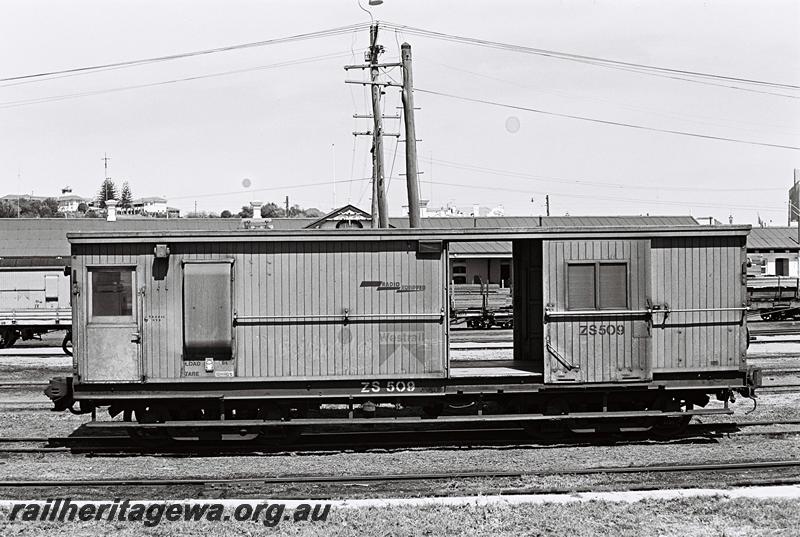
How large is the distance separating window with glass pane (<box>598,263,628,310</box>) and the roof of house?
47.7m

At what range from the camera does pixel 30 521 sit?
391 inches

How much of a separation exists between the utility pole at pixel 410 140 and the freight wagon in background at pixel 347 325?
833 cm

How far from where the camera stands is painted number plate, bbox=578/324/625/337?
13.5 meters

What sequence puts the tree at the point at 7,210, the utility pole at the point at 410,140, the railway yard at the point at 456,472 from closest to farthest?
the railway yard at the point at 456,472, the utility pole at the point at 410,140, the tree at the point at 7,210

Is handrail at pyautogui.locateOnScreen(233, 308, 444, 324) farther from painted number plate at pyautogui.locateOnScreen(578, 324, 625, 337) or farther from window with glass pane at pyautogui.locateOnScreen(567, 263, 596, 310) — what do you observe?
painted number plate at pyautogui.locateOnScreen(578, 324, 625, 337)

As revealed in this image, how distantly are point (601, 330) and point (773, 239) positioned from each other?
51.7m

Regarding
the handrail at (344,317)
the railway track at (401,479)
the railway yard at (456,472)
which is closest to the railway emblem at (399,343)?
the handrail at (344,317)

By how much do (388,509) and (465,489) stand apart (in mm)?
1412

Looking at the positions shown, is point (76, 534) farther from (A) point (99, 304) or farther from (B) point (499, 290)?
(B) point (499, 290)

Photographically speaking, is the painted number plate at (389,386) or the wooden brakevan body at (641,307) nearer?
the painted number plate at (389,386)

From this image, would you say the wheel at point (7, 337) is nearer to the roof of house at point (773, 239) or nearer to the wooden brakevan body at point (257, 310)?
the wooden brakevan body at point (257, 310)

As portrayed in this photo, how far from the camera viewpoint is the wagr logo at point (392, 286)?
1326 cm

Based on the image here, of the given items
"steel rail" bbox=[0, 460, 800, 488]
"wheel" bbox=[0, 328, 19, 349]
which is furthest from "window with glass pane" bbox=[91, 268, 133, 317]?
"wheel" bbox=[0, 328, 19, 349]

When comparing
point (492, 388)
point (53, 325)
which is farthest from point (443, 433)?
point (53, 325)
